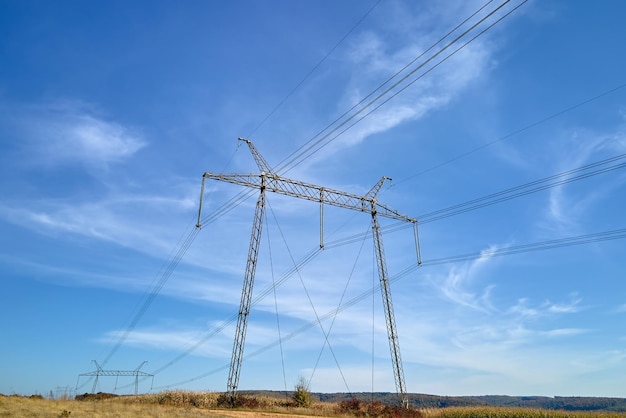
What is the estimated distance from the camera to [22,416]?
25422 mm

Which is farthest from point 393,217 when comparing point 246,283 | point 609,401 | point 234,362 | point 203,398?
point 609,401

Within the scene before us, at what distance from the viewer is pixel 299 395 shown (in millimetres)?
48156

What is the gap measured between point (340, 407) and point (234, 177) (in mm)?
26116

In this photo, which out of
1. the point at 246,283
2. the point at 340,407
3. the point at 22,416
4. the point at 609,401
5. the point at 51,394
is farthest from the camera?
the point at 609,401

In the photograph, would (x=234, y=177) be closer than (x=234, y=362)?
No

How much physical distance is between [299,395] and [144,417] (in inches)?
958

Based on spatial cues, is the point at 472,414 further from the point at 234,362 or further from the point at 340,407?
the point at 234,362

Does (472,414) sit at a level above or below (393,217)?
below

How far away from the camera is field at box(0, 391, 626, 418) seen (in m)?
28.2

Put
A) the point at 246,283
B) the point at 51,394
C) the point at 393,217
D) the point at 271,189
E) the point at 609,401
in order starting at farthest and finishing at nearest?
the point at 609,401 < the point at 393,217 < the point at 271,189 < the point at 246,283 < the point at 51,394

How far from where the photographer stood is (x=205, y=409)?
36.2m

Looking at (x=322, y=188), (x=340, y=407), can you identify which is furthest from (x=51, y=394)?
(x=322, y=188)

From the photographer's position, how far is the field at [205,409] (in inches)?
1111

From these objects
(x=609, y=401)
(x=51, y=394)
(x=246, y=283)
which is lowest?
(x=609, y=401)
